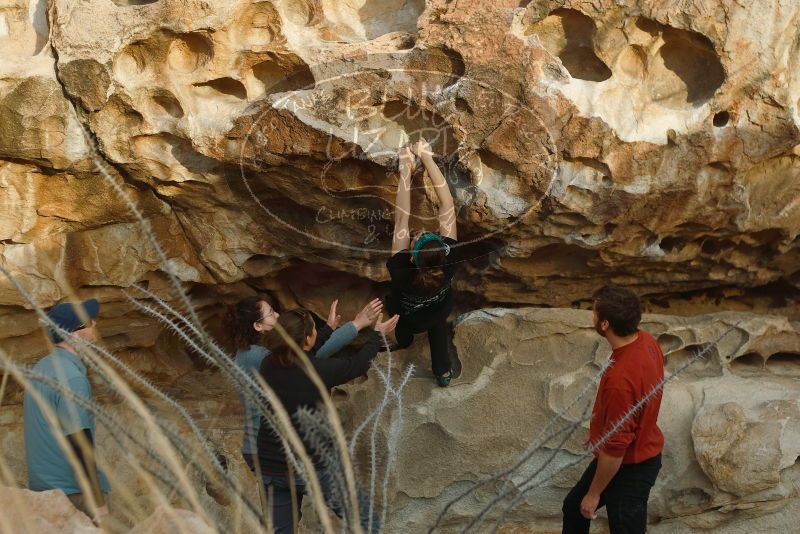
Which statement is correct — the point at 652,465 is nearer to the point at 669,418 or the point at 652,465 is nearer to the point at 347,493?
the point at 669,418

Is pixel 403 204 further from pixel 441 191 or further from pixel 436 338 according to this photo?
pixel 436 338

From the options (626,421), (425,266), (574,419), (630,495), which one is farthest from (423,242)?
(630,495)

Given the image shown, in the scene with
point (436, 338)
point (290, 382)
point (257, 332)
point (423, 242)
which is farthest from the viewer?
point (436, 338)

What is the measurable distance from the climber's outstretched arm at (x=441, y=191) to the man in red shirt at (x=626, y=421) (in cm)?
88

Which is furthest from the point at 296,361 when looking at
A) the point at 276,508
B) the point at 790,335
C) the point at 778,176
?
the point at 790,335

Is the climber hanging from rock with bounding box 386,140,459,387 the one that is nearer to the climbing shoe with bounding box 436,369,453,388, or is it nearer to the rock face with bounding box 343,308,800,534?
the climbing shoe with bounding box 436,369,453,388

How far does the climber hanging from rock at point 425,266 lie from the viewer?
11.7ft

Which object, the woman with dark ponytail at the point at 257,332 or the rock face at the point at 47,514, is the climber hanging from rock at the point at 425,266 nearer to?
the woman with dark ponytail at the point at 257,332

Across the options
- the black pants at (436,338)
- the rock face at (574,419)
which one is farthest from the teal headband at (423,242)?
the rock face at (574,419)

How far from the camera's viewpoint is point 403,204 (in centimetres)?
366

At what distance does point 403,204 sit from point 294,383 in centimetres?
109

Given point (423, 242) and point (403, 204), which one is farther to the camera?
point (403, 204)

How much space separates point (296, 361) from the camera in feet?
9.36
